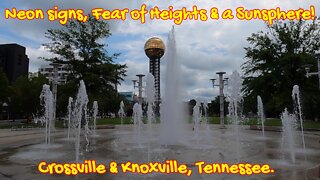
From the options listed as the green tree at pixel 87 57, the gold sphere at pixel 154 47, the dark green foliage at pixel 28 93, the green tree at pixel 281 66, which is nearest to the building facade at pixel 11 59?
the gold sphere at pixel 154 47

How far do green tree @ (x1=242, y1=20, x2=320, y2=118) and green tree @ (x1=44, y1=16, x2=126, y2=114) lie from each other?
45.6ft

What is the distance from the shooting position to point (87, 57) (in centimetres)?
2947

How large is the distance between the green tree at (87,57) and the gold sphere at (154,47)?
59770mm

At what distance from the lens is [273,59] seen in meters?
31.6

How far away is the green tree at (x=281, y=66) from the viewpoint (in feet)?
94.6

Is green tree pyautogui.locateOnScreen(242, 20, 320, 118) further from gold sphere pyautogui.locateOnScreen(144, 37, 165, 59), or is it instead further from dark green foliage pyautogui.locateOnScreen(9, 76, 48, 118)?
gold sphere pyautogui.locateOnScreen(144, 37, 165, 59)

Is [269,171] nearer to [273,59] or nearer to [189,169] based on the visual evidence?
[189,169]

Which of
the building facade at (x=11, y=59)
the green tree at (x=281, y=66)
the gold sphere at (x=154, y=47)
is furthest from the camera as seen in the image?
the gold sphere at (x=154, y=47)

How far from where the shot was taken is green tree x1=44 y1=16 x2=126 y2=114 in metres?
29.1

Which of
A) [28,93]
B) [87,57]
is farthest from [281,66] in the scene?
[28,93]

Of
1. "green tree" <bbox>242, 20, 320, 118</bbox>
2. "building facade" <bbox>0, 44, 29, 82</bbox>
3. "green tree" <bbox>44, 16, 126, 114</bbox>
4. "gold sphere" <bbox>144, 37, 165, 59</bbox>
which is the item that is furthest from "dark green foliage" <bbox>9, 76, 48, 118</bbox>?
"gold sphere" <bbox>144, 37, 165, 59</bbox>

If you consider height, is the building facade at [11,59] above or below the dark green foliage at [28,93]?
above

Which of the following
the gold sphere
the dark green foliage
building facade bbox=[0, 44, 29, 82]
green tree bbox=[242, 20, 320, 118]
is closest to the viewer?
green tree bbox=[242, 20, 320, 118]

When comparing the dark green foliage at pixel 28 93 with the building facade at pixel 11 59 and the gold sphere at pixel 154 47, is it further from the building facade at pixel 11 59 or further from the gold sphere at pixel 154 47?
the gold sphere at pixel 154 47
